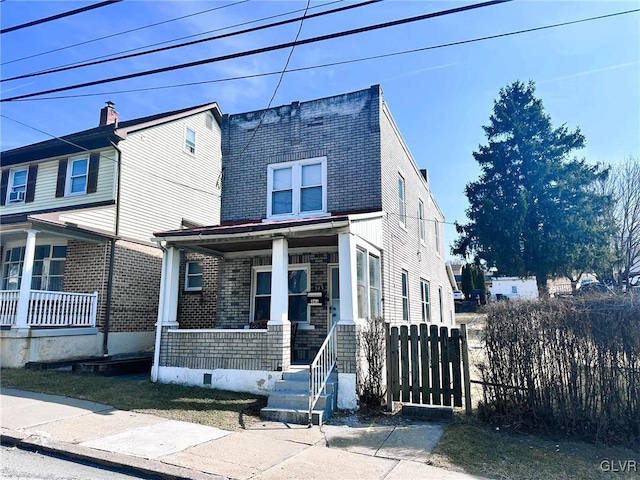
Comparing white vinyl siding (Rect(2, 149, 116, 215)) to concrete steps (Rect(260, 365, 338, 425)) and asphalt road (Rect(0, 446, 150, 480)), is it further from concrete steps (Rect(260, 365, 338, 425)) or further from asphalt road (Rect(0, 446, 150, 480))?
asphalt road (Rect(0, 446, 150, 480))

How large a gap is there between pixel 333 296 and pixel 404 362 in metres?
3.05

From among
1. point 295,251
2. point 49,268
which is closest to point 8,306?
point 49,268

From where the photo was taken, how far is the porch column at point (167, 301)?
9.38 metres

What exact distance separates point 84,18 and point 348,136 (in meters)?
6.37

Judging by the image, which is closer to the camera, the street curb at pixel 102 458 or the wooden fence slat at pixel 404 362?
the street curb at pixel 102 458

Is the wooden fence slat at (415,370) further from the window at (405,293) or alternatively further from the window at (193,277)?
the window at (193,277)

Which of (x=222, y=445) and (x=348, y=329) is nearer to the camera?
(x=222, y=445)

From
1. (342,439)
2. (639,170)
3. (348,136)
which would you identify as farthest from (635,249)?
(342,439)

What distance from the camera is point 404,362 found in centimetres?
764

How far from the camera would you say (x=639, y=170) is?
2330 cm

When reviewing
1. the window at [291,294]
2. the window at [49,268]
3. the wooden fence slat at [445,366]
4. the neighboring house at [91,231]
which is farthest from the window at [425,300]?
the window at [49,268]

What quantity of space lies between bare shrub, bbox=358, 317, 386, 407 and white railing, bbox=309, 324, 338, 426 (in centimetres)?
55

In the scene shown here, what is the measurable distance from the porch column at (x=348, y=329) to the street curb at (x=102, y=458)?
3557mm

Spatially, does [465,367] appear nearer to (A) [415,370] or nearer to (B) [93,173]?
(A) [415,370]
